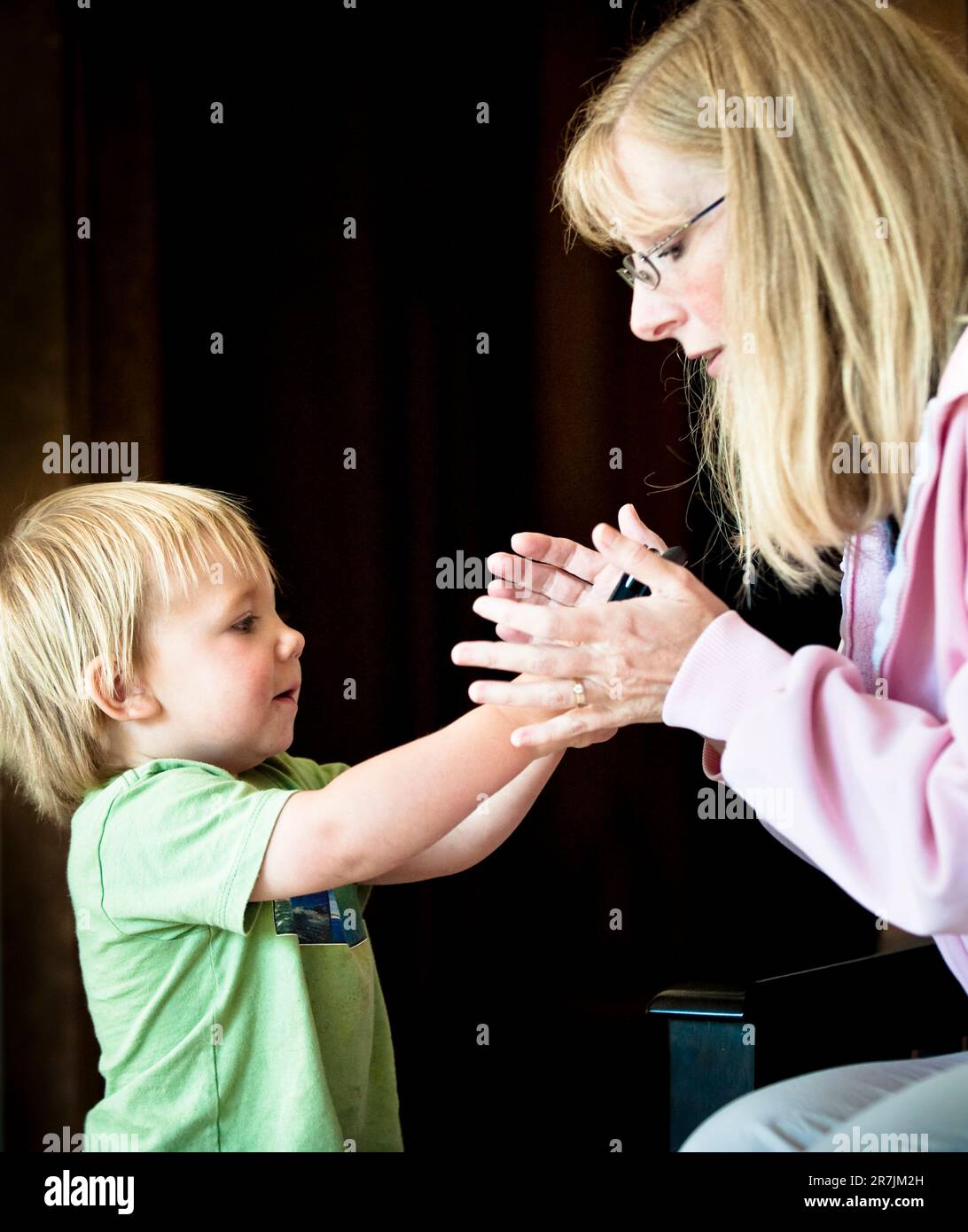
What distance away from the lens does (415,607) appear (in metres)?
2.26

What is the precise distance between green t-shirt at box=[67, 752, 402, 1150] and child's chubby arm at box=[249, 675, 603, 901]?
27 mm

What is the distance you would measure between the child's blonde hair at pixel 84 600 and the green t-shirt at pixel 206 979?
6 cm

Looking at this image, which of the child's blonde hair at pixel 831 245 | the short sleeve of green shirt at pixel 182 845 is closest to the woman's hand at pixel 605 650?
the child's blonde hair at pixel 831 245

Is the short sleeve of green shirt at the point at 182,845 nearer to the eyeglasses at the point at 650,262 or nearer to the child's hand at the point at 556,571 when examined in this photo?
the child's hand at the point at 556,571

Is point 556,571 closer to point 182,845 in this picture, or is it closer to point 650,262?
point 650,262

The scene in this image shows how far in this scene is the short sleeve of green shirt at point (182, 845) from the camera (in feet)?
4.00

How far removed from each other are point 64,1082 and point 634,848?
0.99 m

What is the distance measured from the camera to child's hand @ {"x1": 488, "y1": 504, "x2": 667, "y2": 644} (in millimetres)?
1338

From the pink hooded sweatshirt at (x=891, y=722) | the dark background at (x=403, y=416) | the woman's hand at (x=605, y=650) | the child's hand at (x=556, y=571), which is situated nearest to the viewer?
the pink hooded sweatshirt at (x=891, y=722)

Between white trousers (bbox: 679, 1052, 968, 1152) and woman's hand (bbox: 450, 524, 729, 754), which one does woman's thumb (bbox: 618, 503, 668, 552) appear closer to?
woman's hand (bbox: 450, 524, 729, 754)

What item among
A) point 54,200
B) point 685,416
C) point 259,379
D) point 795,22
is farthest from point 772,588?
point 54,200

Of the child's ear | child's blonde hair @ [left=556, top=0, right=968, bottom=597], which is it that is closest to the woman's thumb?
child's blonde hair @ [left=556, top=0, right=968, bottom=597]

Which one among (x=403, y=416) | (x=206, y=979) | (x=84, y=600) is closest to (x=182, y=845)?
(x=206, y=979)

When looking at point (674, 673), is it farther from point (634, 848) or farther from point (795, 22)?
point (634, 848)
